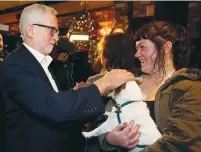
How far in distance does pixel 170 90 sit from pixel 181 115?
16cm

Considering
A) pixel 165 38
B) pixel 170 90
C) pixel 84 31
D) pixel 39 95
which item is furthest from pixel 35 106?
pixel 84 31

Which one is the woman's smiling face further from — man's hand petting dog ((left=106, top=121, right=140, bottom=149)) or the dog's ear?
man's hand petting dog ((left=106, top=121, right=140, bottom=149))

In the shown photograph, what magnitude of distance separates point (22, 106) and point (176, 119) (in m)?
0.82

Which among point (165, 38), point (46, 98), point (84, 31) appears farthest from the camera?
point (84, 31)

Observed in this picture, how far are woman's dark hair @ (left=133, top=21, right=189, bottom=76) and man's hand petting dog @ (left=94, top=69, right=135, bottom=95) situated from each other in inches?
16.1

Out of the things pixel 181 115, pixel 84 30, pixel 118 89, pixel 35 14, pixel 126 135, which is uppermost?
pixel 35 14

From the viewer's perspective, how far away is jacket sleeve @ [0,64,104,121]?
1.57 metres

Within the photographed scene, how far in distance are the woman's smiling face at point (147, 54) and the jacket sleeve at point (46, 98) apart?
0.58 m

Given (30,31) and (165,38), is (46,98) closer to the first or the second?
(30,31)

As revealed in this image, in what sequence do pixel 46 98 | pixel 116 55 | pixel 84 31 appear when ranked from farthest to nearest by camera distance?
pixel 84 31, pixel 116 55, pixel 46 98

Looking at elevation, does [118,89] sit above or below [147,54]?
below

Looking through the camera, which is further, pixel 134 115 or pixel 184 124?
pixel 134 115

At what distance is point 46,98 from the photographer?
157cm

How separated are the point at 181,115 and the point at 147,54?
1.88 ft
